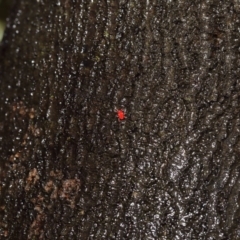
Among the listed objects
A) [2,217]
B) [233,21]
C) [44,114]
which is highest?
[233,21]

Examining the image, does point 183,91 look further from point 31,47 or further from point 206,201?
point 31,47

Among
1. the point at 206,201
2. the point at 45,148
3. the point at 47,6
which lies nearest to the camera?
the point at 206,201

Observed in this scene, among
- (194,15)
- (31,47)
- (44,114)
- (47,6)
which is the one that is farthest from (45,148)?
(194,15)

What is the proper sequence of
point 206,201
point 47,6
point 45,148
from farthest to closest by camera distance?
point 47,6 < point 45,148 < point 206,201

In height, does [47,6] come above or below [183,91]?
above

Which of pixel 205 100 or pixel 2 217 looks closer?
pixel 205 100

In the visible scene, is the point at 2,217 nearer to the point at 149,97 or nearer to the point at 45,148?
the point at 45,148
